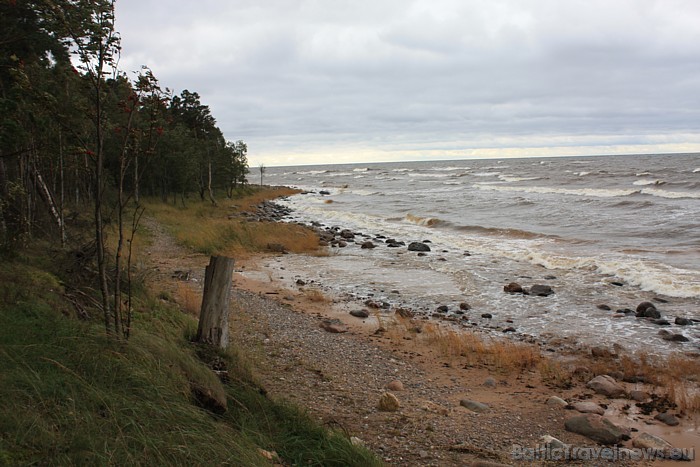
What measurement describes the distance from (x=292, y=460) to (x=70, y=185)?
79.0 feet

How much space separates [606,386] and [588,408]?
1.10m

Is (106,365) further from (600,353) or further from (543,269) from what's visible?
(543,269)

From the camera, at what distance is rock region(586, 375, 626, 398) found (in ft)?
26.6

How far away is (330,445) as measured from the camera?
14.9ft

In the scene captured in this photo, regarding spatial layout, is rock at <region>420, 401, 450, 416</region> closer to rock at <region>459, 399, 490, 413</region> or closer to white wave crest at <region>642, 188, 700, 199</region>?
rock at <region>459, 399, 490, 413</region>

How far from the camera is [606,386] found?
8.22m

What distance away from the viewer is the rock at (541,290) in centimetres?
1534

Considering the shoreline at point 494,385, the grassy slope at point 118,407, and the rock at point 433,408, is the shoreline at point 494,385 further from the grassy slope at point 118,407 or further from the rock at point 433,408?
the grassy slope at point 118,407

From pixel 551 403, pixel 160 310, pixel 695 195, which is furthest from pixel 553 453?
pixel 695 195

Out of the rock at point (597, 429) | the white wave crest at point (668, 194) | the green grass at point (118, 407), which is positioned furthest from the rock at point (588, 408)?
the white wave crest at point (668, 194)

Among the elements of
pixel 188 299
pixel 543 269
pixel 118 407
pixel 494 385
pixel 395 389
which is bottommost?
pixel 494 385

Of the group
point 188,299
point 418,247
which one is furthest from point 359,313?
point 418,247

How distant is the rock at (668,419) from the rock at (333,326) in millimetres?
6106

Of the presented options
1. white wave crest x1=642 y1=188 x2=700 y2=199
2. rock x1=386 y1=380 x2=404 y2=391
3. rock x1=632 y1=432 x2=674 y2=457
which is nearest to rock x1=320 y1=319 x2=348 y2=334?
rock x1=386 y1=380 x2=404 y2=391
